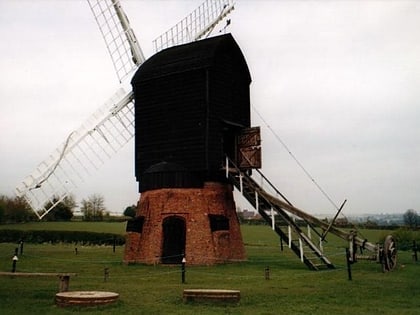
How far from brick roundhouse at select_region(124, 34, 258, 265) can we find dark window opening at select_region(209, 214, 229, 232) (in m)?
0.03

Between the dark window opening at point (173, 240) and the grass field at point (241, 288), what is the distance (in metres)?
1.36

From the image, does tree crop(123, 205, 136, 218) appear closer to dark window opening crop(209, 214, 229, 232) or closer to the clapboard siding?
the clapboard siding

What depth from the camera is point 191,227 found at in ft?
72.3

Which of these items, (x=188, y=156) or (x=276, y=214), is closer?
(x=276, y=214)

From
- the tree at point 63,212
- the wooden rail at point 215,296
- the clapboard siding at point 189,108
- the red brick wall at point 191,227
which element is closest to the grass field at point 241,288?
the wooden rail at point 215,296

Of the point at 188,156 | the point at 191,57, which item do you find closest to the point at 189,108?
the point at 188,156

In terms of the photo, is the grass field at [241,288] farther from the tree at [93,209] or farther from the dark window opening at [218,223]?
the tree at [93,209]

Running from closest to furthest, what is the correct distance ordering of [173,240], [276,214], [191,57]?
1. [276,214]
2. [191,57]
3. [173,240]

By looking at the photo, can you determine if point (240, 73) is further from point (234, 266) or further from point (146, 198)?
point (234, 266)

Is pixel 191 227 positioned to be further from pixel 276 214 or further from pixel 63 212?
pixel 63 212

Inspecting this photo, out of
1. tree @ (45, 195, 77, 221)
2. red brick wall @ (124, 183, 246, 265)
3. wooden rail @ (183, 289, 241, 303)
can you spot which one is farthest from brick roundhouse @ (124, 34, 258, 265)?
tree @ (45, 195, 77, 221)

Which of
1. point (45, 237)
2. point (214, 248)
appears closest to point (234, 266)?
point (214, 248)

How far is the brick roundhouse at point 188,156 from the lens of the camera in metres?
22.3

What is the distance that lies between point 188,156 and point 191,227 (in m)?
3.50
